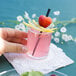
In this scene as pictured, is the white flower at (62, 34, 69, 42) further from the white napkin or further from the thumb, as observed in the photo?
the thumb

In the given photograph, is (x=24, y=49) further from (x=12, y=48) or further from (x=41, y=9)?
(x=41, y=9)

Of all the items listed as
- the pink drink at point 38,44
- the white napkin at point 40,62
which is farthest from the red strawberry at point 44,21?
the white napkin at point 40,62

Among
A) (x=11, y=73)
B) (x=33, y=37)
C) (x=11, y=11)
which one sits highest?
(x=11, y=11)

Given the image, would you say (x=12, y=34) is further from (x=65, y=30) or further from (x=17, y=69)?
(x=65, y=30)

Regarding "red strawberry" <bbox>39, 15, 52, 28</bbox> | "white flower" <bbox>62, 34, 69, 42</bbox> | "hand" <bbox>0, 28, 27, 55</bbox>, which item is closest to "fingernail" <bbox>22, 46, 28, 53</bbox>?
"hand" <bbox>0, 28, 27, 55</bbox>

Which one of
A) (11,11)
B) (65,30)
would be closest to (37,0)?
(11,11)

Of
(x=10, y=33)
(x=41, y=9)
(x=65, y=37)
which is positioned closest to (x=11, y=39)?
(x=10, y=33)
